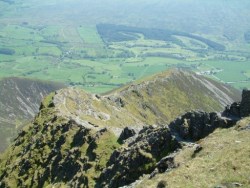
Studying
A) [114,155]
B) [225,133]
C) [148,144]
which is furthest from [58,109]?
[225,133]

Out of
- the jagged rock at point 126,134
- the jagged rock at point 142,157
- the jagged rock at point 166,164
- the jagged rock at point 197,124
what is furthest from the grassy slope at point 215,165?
the jagged rock at point 126,134

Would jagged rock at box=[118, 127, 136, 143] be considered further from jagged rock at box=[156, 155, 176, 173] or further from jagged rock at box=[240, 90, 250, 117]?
jagged rock at box=[156, 155, 176, 173]

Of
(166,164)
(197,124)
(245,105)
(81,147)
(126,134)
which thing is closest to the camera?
(166,164)

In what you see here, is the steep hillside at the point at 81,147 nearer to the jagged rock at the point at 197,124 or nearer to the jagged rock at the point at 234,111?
the jagged rock at the point at 197,124

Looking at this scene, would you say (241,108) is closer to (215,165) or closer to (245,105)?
(245,105)

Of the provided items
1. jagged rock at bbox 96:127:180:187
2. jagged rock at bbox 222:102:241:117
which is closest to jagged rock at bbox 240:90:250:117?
jagged rock at bbox 222:102:241:117

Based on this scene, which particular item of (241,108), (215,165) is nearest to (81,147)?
(241,108)

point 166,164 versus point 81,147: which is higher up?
point 166,164

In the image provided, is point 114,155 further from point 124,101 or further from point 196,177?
point 124,101

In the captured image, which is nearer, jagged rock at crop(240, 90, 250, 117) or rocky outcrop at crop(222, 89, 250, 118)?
jagged rock at crop(240, 90, 250, 117)
